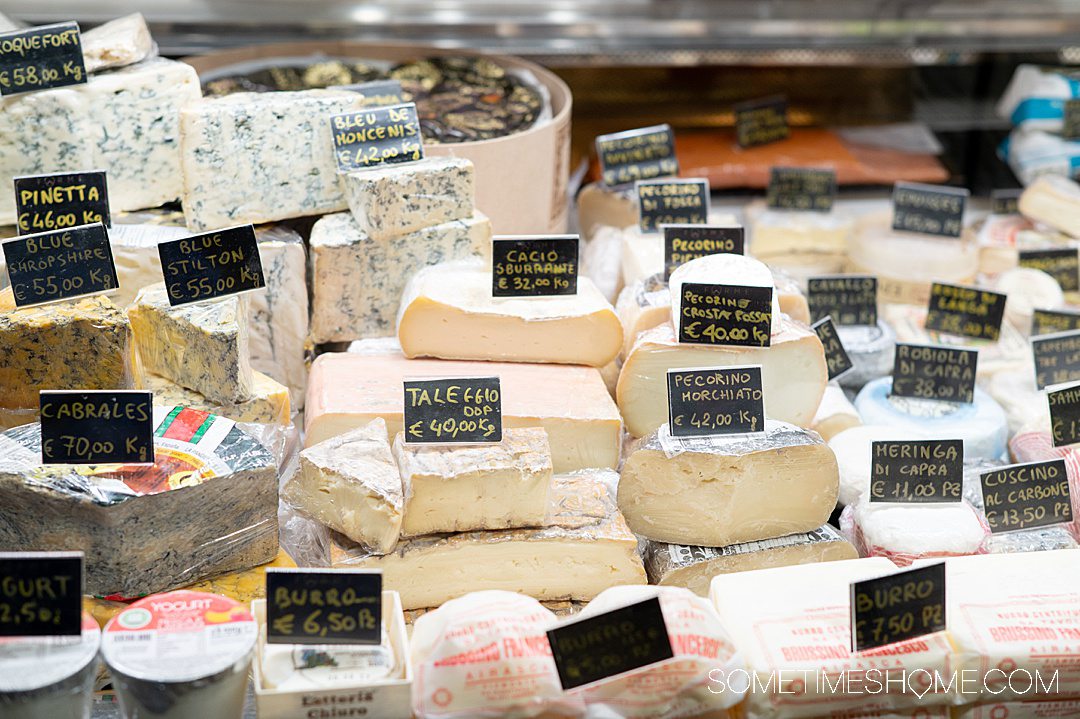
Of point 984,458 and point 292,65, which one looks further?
point 292,65

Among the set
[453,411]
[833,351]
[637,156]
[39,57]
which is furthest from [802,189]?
[39,57]

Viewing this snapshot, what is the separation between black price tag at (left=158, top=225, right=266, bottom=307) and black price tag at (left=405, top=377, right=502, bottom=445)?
0.55m

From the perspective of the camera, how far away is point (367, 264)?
8.57 ft

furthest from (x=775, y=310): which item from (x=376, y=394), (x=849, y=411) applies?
(x=376, y=394)

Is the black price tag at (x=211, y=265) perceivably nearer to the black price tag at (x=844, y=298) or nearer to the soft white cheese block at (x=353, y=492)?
the soft white cheese block at (x=353, y=492)

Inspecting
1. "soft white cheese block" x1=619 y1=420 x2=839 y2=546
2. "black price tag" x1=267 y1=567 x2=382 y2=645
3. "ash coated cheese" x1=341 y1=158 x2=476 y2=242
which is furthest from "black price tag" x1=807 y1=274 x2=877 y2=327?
"black price tag" x1=267 y1=567 x2=382 y2=645

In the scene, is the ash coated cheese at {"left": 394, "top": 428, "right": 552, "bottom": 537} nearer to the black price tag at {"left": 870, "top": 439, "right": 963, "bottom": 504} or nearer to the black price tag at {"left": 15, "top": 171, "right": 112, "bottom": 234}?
the black price tag at {"left": 870, "top": 439, "right": 963, "bottom": 504}

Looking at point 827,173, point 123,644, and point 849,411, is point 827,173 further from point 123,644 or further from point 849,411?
point 123,644

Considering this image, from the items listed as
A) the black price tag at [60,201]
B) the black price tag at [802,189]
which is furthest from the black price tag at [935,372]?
the black price tag at [60,201]

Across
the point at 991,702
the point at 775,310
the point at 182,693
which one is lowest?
the point at 991,702

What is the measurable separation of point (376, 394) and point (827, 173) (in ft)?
6.19

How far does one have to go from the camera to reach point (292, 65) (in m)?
3.35

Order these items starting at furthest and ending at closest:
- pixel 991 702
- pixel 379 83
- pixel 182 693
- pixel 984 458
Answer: pixel 379 83 → pixel 984 458 → pixel 991 702 → pixel 182 693

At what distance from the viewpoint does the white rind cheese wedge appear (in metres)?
2.35
